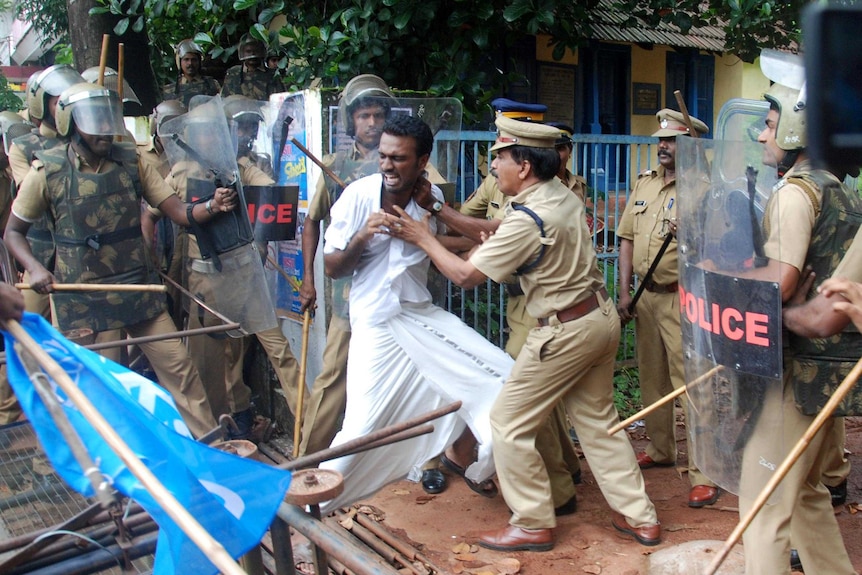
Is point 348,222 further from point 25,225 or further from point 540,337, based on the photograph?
point 25,225

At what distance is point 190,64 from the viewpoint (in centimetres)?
820

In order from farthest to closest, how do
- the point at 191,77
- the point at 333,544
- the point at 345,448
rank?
the point at 191,77
the point at 345,448
the point at 333,544

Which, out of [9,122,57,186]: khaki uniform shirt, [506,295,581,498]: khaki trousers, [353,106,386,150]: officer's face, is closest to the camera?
[506,295,581,498]: khaki trousers

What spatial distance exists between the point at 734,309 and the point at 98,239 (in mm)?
3551

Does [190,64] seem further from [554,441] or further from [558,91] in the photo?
[554,441]

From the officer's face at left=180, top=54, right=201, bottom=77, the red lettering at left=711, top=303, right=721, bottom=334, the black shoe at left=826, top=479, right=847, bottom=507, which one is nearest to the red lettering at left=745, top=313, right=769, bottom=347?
the red lettering at left=711, top=303, right=721, bottom=334

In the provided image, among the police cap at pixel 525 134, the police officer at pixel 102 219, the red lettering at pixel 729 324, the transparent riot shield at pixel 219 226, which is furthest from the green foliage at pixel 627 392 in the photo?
the red lettering at pixel 729 324

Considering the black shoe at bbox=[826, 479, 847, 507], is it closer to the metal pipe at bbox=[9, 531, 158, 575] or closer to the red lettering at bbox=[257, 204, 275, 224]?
the red lettering at bbox=[257, 204, 275, 224]

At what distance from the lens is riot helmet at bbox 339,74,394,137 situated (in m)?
4.90

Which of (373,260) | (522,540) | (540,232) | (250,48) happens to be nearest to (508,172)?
(540,232)

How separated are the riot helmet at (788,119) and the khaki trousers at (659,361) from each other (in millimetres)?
1974

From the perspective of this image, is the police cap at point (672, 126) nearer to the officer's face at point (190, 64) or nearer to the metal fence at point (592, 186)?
the metal fence at point (592, 186)

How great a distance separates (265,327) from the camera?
5.39 meters

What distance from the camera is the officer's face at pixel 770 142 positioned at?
302cm
